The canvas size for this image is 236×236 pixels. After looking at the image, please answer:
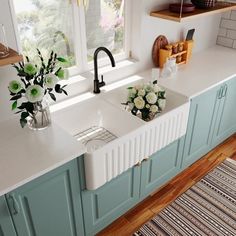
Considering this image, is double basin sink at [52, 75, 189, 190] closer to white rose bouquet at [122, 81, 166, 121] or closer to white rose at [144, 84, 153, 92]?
white rose bouquet at [122, 81, 166, 121]

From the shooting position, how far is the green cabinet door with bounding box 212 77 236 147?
2.61 m

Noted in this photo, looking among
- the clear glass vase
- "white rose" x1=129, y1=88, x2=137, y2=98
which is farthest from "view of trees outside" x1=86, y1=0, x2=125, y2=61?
the clear glass vase

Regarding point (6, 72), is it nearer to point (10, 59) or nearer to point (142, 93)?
point (10, 59)

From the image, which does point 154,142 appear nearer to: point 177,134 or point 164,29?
point 177,134

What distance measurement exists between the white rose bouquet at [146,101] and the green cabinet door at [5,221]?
1089 millimetres

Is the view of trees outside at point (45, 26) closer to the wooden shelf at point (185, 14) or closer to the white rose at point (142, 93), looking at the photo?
the white rose at point (142, 93)

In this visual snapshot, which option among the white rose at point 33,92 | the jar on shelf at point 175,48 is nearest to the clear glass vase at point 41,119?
the white rose at point 33,92

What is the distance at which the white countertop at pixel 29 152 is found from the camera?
4.52ft

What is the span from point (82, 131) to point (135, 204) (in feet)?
2.53

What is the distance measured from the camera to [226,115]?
9.29 ft

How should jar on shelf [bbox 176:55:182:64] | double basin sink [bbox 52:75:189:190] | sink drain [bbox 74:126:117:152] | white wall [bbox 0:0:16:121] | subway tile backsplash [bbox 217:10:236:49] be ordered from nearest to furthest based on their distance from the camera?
white wall [bbox 0:0:16:121] < double basin sink [bbox 52:75:189:190] < sink drain [bbox 74:126:117:152] < jar on shelf [bbox 176:55:182:64] < subway tile backsplash [bbox 217:10:236:49]

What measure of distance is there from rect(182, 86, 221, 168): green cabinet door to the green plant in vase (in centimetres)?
118

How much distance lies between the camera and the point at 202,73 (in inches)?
101

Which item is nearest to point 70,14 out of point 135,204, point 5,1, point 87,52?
point 87,52
